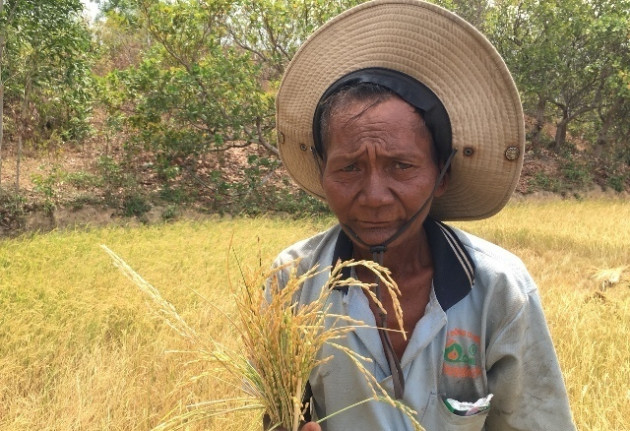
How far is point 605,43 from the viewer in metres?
13.2

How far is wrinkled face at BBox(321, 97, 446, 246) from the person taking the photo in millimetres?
1219

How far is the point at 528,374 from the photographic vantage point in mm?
1293

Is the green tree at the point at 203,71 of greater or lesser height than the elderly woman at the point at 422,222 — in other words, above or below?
above

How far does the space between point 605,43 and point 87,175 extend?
38.8 ft

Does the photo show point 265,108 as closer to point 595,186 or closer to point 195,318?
point 195,318

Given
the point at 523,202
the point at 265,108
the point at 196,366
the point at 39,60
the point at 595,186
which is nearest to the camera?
the point at 196,366

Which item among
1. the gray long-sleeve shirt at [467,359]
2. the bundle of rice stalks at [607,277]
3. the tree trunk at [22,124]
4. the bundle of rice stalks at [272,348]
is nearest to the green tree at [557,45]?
the bundle of rice stalks at [607,277]

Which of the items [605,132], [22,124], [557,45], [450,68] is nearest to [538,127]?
[605,132]

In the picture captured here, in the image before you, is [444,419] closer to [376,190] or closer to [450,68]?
[376,190]

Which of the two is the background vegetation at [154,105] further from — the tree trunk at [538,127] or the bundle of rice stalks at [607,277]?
the bundle of rice stalks at [607,277]

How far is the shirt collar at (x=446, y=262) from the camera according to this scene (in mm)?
1314

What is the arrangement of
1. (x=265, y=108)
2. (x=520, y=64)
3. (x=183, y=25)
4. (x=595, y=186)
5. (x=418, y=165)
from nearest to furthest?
1. (x=418, y=165)
2. (x=183, y=25)
3. (x=265, y=108)
4. (x=520, y=64)
5. (x=595, y=186)

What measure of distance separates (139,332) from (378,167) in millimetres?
2446

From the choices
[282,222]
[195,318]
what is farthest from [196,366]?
[282,222]
